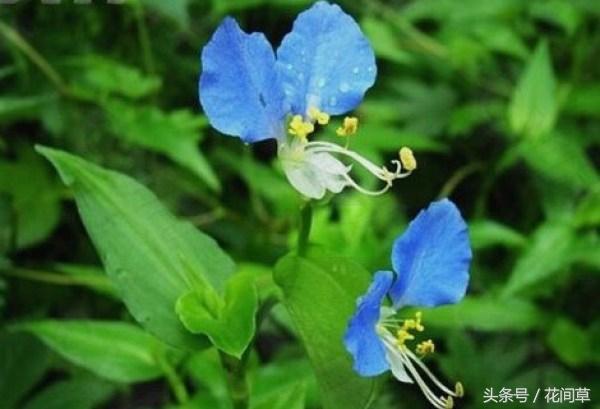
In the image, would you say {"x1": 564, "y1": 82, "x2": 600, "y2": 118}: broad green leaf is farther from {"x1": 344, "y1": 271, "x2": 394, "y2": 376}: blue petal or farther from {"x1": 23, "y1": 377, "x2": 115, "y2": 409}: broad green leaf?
{"x1": 344, "y1": 271, "x2": 394, "y2": 376}: blue petal

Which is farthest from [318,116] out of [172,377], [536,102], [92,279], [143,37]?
[536,102]

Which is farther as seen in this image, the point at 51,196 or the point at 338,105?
the point at 51,196

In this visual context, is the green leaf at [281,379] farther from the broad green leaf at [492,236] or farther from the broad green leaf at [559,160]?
the broad green leaf at [559,160]

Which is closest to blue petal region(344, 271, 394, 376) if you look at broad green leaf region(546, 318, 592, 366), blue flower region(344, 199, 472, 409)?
blue flower region(344, 199, 472, 409)

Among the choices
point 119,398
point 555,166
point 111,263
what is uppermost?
point 111,263

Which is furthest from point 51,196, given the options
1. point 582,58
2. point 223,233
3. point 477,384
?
point 582,58

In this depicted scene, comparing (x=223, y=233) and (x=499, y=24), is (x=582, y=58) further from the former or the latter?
(x=223, y=233)
